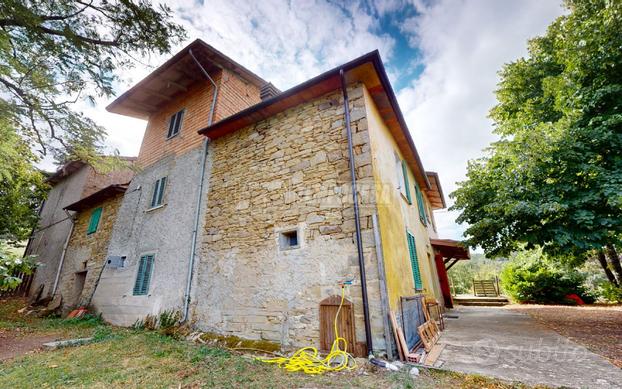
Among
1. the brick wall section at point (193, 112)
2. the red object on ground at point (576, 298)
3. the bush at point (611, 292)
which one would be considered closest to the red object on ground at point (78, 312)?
the brick wall section at point (193, 112)

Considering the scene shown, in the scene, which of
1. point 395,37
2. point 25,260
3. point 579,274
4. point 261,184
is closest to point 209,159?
point 261,184

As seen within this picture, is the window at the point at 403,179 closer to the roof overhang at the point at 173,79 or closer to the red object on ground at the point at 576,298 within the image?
the roof overhang at the point at 173,79

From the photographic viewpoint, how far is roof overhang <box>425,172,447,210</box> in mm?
12041

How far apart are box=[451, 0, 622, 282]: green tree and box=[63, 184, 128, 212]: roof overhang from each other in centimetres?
1185

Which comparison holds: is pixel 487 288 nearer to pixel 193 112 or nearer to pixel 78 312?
pixel 193 112

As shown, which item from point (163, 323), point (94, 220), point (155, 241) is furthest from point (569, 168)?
point (94, 220)

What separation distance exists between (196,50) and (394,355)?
362 inches

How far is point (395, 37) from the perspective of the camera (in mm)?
6664

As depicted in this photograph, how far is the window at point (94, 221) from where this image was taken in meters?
10.0

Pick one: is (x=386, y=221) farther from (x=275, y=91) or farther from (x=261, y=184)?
(x=275, y=91)

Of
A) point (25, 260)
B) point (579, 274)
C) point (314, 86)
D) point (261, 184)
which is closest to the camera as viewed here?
point (25, 260)

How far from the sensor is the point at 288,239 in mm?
5117

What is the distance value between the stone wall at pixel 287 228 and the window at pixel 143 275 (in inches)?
80.6

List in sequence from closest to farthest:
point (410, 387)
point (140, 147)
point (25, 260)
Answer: point (410, 387), point (25, 260), point (140, 147)
